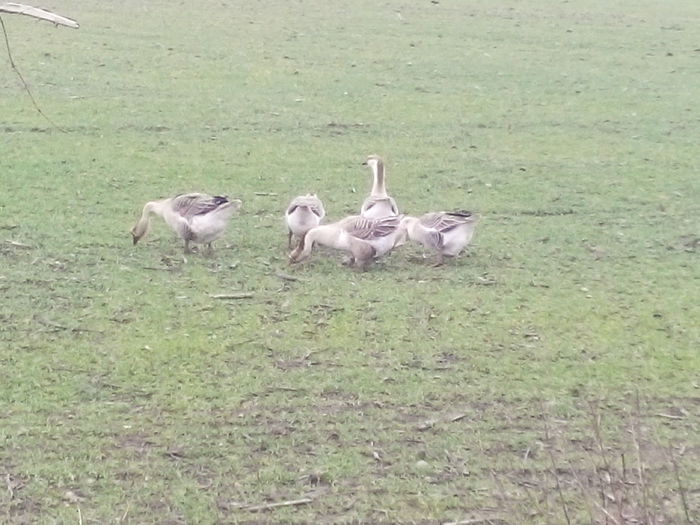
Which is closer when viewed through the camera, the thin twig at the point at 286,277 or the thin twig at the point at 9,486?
the thin twig at the point at 9,486

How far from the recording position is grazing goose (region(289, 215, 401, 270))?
6.06 meters

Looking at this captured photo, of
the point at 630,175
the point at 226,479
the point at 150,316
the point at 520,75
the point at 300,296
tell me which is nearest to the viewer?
the point at 226,479

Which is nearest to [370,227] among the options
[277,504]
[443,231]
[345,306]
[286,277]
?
[443,231]

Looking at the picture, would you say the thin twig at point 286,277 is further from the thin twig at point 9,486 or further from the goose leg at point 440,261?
the thin twig at point 9,486

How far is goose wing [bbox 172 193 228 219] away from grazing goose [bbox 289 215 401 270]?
47cm

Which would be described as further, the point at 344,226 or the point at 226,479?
the point at 344,226

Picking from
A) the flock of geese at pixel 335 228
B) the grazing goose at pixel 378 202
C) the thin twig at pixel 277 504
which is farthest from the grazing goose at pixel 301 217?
the thin twig at pixel 277 504

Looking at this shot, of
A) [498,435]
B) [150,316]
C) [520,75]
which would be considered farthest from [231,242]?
[520,75]

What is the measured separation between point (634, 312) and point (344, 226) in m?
1.56

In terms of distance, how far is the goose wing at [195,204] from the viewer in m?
6.08

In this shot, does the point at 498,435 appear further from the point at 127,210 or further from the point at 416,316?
the point at 127,210

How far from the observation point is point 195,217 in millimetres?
6070

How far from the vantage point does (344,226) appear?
20.5ft

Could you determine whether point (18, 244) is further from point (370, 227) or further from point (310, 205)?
point (370, 227)
